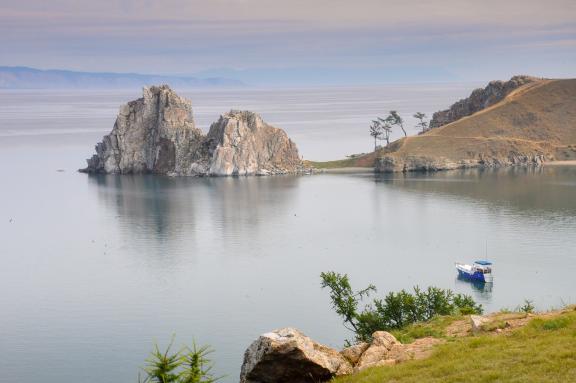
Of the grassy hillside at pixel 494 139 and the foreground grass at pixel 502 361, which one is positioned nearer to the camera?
the foreground grass at pixel 502 361

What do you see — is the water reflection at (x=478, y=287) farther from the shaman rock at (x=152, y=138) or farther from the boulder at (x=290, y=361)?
the shaman rock at (x=152, y=138)

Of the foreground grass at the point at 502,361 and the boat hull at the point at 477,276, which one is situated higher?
the foreground grass at the point at 502,361

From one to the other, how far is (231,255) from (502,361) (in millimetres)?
70928

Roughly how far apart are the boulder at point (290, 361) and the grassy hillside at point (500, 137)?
156209 millimetres

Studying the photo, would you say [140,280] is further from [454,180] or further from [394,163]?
[394,163]

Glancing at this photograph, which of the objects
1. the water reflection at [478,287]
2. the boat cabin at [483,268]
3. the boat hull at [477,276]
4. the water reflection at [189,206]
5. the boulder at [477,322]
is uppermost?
the boulder at [477,322]

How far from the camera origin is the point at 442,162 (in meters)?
176

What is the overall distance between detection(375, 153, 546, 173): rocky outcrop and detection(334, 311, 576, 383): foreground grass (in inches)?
5960

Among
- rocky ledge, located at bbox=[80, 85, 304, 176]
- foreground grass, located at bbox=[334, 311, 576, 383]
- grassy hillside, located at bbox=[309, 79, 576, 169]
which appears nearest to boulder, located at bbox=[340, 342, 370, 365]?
foreground grass, located at bbox=[334, 311, 576, 383]

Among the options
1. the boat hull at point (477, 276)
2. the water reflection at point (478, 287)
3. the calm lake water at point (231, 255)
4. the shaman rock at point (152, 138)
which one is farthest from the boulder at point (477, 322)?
the shaman rock at point (152, 138)

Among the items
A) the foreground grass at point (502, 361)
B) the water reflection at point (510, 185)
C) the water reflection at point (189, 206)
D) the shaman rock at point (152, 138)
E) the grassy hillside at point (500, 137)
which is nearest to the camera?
the foreground grass at point (502, 361)

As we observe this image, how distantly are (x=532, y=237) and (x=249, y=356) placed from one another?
77.2 m

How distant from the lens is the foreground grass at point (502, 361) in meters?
19.9

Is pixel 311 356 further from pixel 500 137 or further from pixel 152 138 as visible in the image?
pixel 500 137
